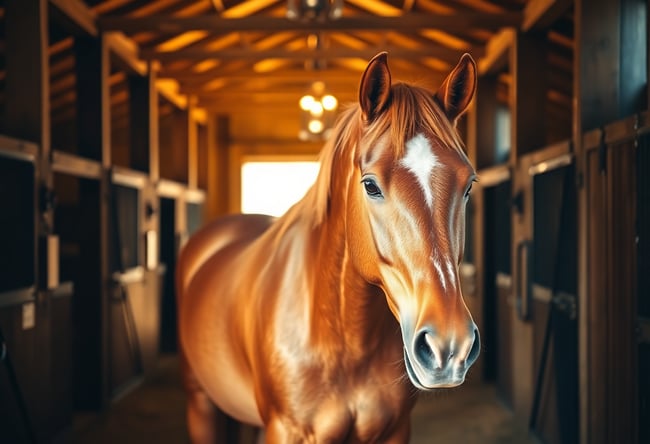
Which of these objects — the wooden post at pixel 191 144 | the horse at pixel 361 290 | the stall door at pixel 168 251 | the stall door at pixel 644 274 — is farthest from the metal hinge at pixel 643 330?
the wooden post at pixel 191 144

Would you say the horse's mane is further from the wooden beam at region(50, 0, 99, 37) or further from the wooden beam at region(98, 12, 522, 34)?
the wooden beam at region(98, 12, 522, 34)

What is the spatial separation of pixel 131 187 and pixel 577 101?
3.36m

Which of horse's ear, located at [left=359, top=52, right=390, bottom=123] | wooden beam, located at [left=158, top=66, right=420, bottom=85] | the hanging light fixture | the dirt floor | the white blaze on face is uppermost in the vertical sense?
wooden beam, located at [left=158, top=66, right=420, bottom=85]

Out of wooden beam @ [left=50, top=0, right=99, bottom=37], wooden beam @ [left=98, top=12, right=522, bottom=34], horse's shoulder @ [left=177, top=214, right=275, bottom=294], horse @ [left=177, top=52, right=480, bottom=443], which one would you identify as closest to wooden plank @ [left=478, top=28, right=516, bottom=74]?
wooden beam @ [left=98, top=12, right=522, bottom=34]

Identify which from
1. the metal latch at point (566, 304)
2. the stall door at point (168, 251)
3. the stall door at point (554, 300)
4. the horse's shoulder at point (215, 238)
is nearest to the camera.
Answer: the horse's shoulder at point (215, 238)

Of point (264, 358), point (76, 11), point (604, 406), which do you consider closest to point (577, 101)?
point (604, 406)

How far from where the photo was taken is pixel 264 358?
178cm

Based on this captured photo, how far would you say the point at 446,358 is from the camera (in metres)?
1.17

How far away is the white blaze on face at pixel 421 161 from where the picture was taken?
1.30m

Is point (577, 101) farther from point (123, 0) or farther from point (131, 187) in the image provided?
point (131, 187)

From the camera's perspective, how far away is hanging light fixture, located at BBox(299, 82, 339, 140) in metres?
6.30

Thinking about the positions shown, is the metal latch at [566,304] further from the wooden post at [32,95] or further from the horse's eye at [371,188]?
the wooden post at [32,95]

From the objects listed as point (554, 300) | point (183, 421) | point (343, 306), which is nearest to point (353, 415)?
point (343, 306)

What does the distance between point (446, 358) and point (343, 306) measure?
1.64ft
